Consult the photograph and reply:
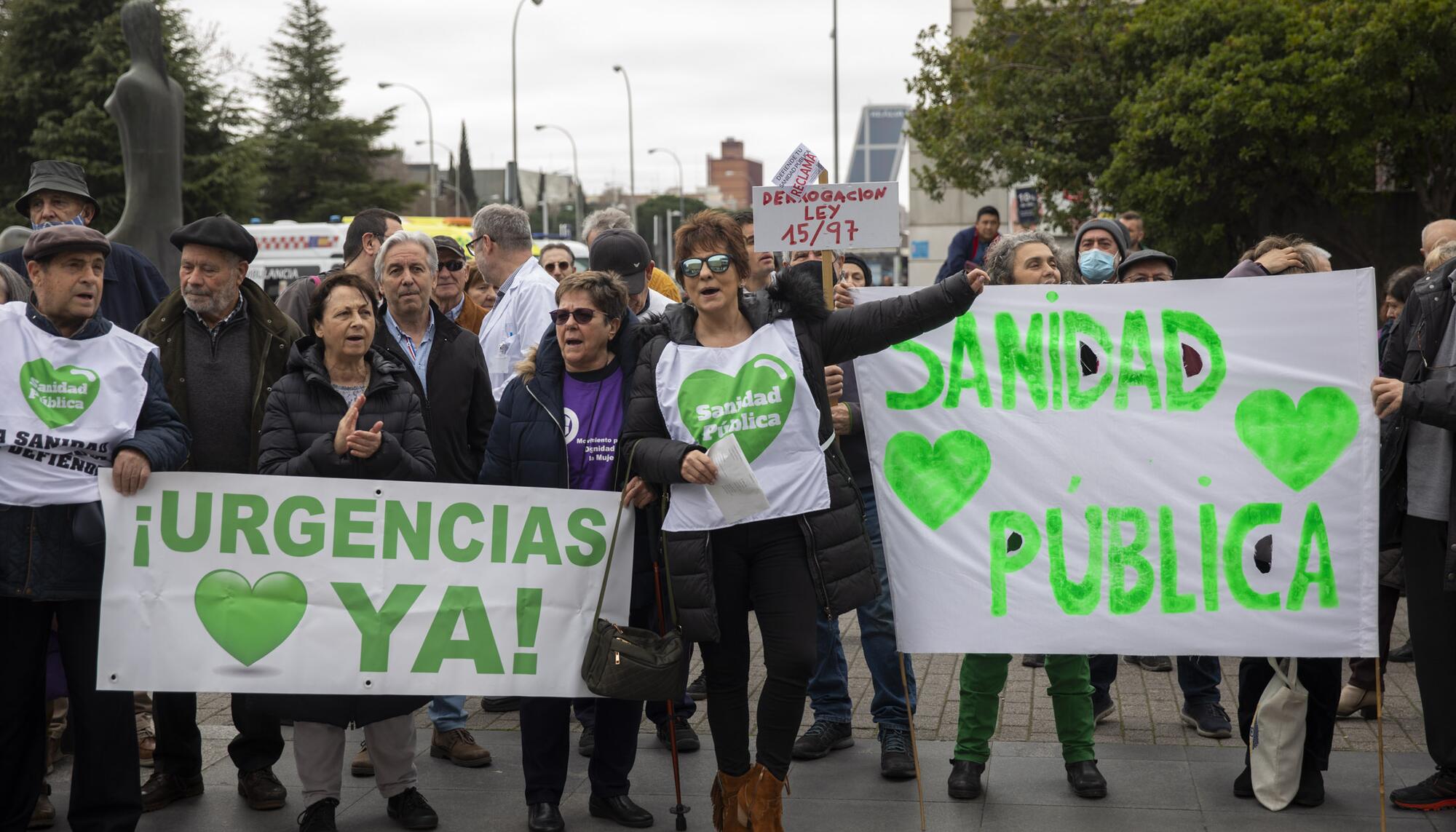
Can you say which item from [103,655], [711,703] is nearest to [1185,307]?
[711,703]

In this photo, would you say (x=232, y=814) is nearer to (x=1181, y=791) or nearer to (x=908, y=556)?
(x=908, y=556)

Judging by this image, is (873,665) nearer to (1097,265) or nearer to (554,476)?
(554,476)

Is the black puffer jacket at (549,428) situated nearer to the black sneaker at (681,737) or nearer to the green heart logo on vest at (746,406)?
the green heart logo on vest at (746,406)

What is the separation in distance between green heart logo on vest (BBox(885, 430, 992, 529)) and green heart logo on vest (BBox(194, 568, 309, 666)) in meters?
2.10

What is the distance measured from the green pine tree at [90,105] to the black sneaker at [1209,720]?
34.2 m

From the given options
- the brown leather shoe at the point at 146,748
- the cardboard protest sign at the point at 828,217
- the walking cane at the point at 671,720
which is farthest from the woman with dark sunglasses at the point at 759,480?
the brown leather shoe at the point at 146,748

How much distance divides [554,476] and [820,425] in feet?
3.20

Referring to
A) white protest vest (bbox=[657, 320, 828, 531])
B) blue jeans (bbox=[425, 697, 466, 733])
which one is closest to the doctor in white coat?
blue jeans (bbox=[425, 697, 466, 733])

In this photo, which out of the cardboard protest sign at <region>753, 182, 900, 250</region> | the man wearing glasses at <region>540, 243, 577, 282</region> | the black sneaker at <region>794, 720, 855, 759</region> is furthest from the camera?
the man wearing glasses at <region>540, 243, 577, 282</region>

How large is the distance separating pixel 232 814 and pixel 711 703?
1830 millimetres

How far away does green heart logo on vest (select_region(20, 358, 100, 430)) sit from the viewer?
445cm

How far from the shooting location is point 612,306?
4832 millimetres

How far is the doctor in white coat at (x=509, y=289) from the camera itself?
6344 millimetres

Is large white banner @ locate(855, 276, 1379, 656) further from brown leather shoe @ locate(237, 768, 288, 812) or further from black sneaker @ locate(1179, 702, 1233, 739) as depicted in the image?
brown leather shoe @ locate(237, 768, 288, 812)
